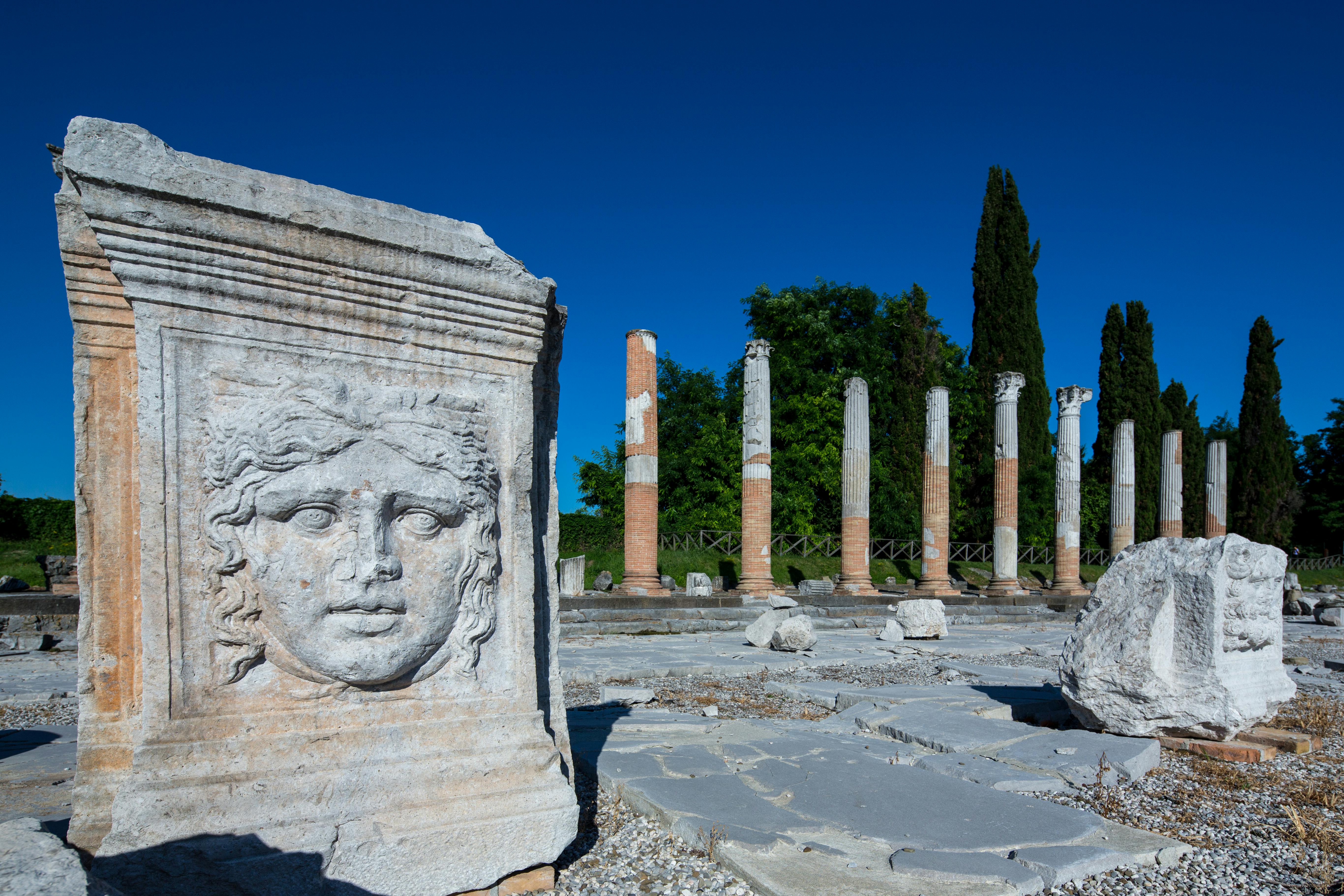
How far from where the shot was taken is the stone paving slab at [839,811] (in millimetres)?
2408

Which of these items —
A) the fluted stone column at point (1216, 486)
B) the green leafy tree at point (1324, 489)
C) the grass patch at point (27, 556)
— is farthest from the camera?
the green leafy tree at point (1324, 489)

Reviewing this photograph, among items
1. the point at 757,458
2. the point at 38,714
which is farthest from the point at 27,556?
the point at 757,458

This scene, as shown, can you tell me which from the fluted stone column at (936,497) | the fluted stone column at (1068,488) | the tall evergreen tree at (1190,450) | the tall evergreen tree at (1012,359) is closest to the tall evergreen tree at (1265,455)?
the tall evergreen tree at (1190,450)

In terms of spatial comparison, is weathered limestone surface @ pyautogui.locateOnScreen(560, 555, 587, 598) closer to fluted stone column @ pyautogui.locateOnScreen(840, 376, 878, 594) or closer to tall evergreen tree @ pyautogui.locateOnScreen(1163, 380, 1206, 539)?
fluted stone column @ pyautogui.locateOnScreen(840, 376, 878, 594)

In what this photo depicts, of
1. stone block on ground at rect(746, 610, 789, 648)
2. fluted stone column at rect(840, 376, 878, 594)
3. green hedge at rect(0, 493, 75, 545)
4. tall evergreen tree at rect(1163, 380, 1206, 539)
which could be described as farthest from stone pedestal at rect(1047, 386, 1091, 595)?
green hedge at rect(0, 493, 75, 545)

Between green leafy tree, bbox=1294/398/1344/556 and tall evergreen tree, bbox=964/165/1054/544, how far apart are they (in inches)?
680

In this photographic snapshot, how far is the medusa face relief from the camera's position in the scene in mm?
2059

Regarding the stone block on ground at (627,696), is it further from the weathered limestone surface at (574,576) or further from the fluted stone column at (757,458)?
the fluted stone column at (757,458)

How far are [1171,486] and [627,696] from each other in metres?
23.9

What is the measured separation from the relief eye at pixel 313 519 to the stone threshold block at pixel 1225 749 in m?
4.57

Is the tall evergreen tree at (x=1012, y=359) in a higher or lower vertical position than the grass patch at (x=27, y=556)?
higher

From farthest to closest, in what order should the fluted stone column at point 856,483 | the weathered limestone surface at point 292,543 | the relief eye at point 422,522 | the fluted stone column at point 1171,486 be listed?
1. the fluted stone column at point 1171,486
2. the fluted stone column at point 856,483
3. the relief eye at point 422,522
4. the weathered limestone surface at point 292,543

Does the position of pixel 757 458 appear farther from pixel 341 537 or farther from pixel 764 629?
pixel 341 537

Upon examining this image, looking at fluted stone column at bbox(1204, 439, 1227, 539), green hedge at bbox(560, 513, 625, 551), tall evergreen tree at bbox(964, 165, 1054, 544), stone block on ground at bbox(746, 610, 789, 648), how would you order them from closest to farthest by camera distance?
stone block on ground at bbox(746, 610, 789, 648), green hedge at bbox(560, 513, 625, 551), fluted stone column at bbox(1204, 439, 1227, 539), tall evergreen tree at bbox(964, 165, 1054, 544)
